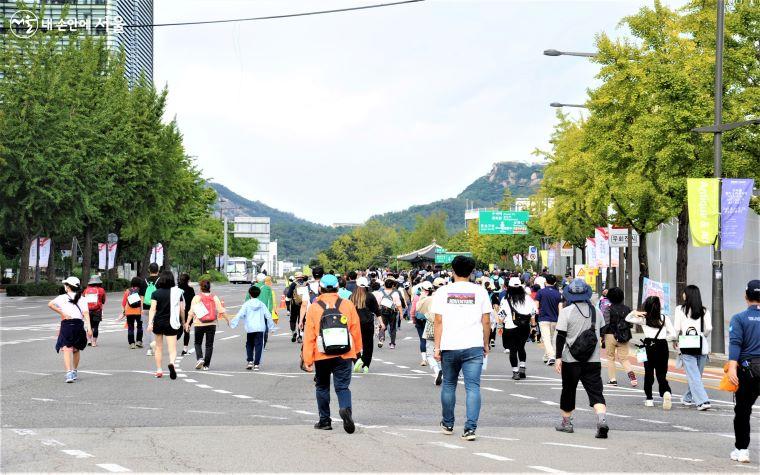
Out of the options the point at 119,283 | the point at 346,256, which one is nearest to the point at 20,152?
the point at 119,283

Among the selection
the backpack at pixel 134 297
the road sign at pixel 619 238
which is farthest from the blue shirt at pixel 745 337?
the road sign at pixel 619 238

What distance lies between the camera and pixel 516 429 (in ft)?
35.9

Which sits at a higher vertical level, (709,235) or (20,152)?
(20,152)

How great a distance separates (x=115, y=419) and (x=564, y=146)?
124 feet

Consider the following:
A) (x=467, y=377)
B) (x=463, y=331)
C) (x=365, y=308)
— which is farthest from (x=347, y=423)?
(x=365, y=308)

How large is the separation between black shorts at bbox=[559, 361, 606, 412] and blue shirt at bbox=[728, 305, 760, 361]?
5.76 feet

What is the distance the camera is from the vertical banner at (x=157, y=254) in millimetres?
82062

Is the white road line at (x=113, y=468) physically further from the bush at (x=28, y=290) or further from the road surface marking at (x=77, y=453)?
the bush at (x=28, y=290)

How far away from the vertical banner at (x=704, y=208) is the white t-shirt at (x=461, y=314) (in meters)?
12.8

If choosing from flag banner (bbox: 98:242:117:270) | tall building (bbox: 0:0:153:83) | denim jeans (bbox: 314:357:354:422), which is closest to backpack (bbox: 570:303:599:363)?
denim jeans (bbox: 314:357:354:422)

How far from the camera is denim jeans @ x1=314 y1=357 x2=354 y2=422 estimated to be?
1046 centimetres

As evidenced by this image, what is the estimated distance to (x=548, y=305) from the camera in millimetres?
18609

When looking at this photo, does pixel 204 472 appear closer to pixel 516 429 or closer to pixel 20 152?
pixel 516 429

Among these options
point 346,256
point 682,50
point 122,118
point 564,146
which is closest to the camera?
point 682,50
